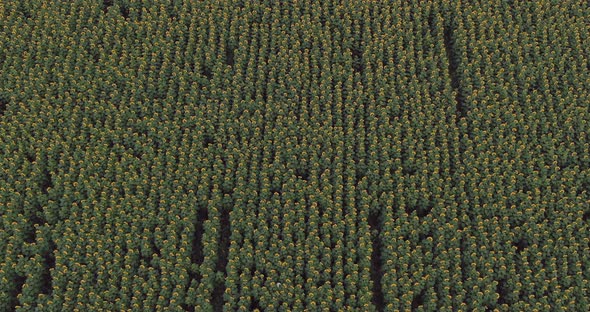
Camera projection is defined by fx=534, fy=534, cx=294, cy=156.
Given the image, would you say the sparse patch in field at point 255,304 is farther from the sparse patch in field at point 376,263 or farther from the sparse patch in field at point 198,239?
the sparse patch in field at point 376,263

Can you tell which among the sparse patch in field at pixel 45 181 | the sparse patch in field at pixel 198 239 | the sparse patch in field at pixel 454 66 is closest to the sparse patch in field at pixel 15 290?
the sparse patch in field at pixel 45 181

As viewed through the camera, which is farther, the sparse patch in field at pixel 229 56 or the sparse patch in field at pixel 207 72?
the sparse patch in field at pixel 229 56

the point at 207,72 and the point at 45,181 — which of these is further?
the point at 207,72

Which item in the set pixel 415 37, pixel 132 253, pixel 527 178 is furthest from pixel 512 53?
pixel 132 253

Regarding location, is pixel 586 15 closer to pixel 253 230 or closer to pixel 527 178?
pixel 527 178

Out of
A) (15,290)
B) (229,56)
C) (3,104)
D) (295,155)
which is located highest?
(229,56)

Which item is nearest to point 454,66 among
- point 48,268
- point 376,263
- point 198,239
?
point 376,263

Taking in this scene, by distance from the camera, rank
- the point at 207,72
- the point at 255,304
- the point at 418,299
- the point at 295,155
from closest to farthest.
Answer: the point at 255,304, the point at 418,299, the point at 295,155, the point at 207,72

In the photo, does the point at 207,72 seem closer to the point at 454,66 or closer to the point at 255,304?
the point at 255,304
